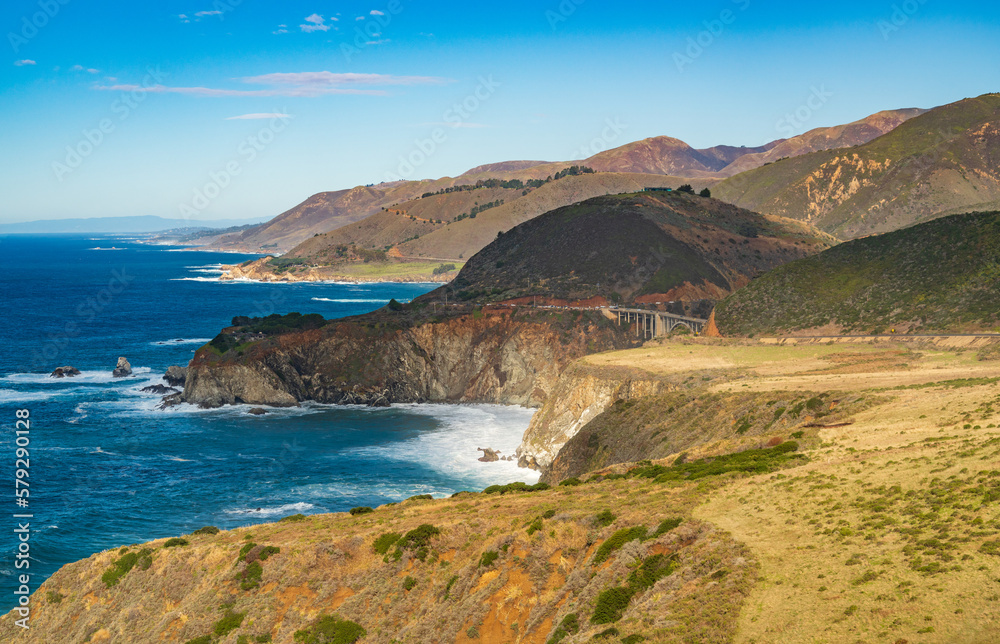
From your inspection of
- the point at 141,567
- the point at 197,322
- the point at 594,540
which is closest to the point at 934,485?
the point at 594,540

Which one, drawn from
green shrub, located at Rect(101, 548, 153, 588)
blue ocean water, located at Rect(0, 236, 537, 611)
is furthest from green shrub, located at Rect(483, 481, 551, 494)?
blue ocean water, located at Rect(0, 236, 537, 611)

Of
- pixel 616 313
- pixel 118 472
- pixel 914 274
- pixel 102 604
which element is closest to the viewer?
pixel 102 604

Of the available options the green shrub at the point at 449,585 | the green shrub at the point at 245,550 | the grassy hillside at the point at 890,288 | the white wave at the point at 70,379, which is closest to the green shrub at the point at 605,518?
the green shrub at the point at 449,585

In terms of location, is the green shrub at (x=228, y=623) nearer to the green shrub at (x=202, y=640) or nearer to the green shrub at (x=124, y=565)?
the green shrub at (x=202, y=640)

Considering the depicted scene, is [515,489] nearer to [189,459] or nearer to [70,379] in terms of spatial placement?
[189,459]

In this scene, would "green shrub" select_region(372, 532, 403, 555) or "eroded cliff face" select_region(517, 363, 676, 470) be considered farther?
"eroded cliff face" select_region(517, 363, 676, 470)

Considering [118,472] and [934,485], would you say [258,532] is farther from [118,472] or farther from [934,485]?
[118,472]

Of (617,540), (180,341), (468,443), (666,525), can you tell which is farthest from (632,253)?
(617,540)

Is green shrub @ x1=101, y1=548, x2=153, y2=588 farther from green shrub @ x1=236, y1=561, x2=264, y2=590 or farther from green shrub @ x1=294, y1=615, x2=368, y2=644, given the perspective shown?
green shrub @ x1=294, y1=615, x2=368, y2=644
